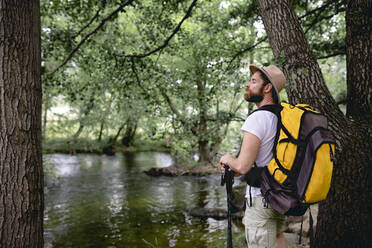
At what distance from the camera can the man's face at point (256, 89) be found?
2377mm

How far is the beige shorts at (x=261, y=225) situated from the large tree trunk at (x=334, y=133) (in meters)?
1.36

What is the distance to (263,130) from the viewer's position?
2.12 meters

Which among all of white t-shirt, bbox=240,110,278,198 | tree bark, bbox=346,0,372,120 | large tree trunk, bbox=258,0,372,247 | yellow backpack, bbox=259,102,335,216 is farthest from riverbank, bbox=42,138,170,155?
yellow backpack, bbox=259,102,335,216

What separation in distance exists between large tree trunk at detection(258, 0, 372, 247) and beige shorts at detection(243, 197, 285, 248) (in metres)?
1.36

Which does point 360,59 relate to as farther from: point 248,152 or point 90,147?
point 90,147

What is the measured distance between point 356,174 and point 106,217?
7665 millimetres

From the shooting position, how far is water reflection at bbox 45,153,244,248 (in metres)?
6.98

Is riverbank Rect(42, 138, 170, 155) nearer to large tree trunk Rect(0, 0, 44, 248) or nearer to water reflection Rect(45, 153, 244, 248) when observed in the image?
water reflection Rect(45, 153, 244, 248)

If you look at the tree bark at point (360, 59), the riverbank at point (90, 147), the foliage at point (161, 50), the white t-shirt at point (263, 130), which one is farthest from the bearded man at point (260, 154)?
the riverbank at point (90, 147)

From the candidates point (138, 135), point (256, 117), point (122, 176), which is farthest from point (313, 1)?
point (138, 135)

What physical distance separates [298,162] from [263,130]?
1.14 feet

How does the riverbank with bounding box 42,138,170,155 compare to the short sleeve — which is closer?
the short sleeve

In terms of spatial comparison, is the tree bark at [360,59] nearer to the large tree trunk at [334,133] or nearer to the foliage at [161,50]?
the large tree trunk at [334,133]

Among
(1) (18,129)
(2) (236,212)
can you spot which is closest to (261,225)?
(1) (18,129)
